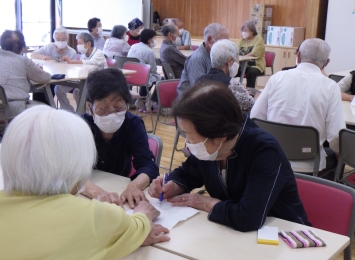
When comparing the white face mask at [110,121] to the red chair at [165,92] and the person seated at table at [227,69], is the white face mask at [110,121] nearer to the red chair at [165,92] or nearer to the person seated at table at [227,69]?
the person seated at table at [227,69]

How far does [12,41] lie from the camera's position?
4.78 metres

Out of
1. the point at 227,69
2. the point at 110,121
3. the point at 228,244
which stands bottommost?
the point at 228,244

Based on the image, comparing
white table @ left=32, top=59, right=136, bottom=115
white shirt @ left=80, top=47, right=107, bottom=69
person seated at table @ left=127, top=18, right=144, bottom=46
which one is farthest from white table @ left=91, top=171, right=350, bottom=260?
person seated at table @ left=127, top=18, right=144, bottom=46

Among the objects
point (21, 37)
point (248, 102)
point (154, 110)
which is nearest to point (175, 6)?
point (154, 110)

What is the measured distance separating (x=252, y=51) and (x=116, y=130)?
20.4 feet

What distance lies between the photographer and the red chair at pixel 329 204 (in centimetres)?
191

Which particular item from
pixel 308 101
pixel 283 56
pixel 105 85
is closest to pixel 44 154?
pixel 105 85

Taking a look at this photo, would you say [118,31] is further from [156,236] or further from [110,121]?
[156,236]

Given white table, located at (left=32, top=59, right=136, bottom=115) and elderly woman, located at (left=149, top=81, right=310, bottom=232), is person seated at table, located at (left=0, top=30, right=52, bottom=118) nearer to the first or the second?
white table, located at (left=32, top=59, right=136, bottom=115)

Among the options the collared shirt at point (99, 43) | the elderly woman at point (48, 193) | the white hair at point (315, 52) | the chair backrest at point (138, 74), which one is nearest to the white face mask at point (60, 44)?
the chair backrest at point (138, 74)

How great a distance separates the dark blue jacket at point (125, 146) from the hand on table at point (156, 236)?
2.35ft

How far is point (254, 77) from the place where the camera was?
823cm

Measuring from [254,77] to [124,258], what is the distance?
7012mm

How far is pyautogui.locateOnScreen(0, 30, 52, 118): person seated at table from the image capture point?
4.67m
